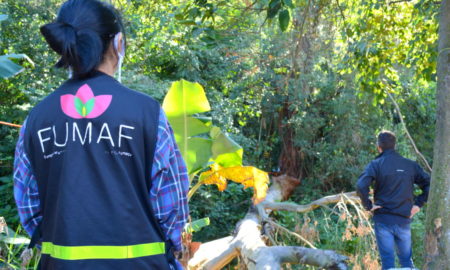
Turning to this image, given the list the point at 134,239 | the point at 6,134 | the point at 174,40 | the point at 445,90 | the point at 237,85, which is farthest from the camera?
the point at 237,85

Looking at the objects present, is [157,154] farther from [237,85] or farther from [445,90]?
[237,85]

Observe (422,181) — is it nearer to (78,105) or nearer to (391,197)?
(391,197)

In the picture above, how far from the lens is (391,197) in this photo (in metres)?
6.47

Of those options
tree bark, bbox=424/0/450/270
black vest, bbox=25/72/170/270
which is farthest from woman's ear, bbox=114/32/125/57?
tree bark, bbox=424/0/450/270

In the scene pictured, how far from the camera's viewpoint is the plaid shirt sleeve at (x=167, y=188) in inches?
79.9

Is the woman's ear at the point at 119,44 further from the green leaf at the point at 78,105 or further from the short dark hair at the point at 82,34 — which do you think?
the green leaf at the point at 78,105

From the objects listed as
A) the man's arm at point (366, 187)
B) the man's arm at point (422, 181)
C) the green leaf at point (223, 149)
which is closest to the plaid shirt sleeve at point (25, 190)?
the green leaf at point (223, 149)

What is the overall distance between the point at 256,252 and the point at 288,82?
626 cm

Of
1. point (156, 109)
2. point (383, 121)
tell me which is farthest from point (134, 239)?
point (383, 121)

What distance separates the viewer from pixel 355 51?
689cm

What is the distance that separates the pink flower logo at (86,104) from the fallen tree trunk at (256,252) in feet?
11.9

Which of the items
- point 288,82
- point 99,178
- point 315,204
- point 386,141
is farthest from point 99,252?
point 288,82

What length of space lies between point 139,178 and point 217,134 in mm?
3682

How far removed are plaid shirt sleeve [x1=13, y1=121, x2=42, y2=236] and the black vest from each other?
0.38 ft
